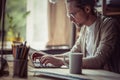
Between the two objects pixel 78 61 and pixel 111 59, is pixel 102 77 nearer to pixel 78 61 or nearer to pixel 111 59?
pixel 78 61

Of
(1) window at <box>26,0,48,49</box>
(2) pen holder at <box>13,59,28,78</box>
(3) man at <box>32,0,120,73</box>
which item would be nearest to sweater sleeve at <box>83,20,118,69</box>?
(3) man at <box>32,0,120,73</box>

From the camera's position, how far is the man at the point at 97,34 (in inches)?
85.0

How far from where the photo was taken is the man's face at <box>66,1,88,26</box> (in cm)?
233

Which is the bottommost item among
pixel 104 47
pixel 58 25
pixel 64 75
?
pixel 64 75

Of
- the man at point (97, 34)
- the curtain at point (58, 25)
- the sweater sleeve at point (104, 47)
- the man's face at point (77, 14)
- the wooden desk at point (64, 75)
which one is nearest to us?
the wooden desk at point (64, 75)

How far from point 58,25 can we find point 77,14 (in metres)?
1.25

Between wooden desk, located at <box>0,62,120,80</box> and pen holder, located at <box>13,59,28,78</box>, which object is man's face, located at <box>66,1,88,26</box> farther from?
pen holder, located at <box>13,59,28,78</box>

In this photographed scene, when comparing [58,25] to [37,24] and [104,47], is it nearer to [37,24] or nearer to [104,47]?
[37,24]

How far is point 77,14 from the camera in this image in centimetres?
237

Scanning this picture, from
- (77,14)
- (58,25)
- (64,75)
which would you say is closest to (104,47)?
(77,14)

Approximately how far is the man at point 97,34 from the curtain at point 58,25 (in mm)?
1089

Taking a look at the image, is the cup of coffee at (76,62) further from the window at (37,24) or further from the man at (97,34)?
the window at (37,24)

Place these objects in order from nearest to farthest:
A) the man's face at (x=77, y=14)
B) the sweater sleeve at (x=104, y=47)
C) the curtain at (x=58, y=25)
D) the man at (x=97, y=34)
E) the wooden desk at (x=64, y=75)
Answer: the wooden desk at (x=64, y=75) → the sweater sleeve at (x=104, y=47) → the man at (x=97, y=34) → the man's face at (x=77, y=14) → the curtain at (x=58, y=25)

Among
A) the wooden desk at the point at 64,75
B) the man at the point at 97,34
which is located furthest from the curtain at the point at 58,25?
the wooden desk at the point at 64,75
